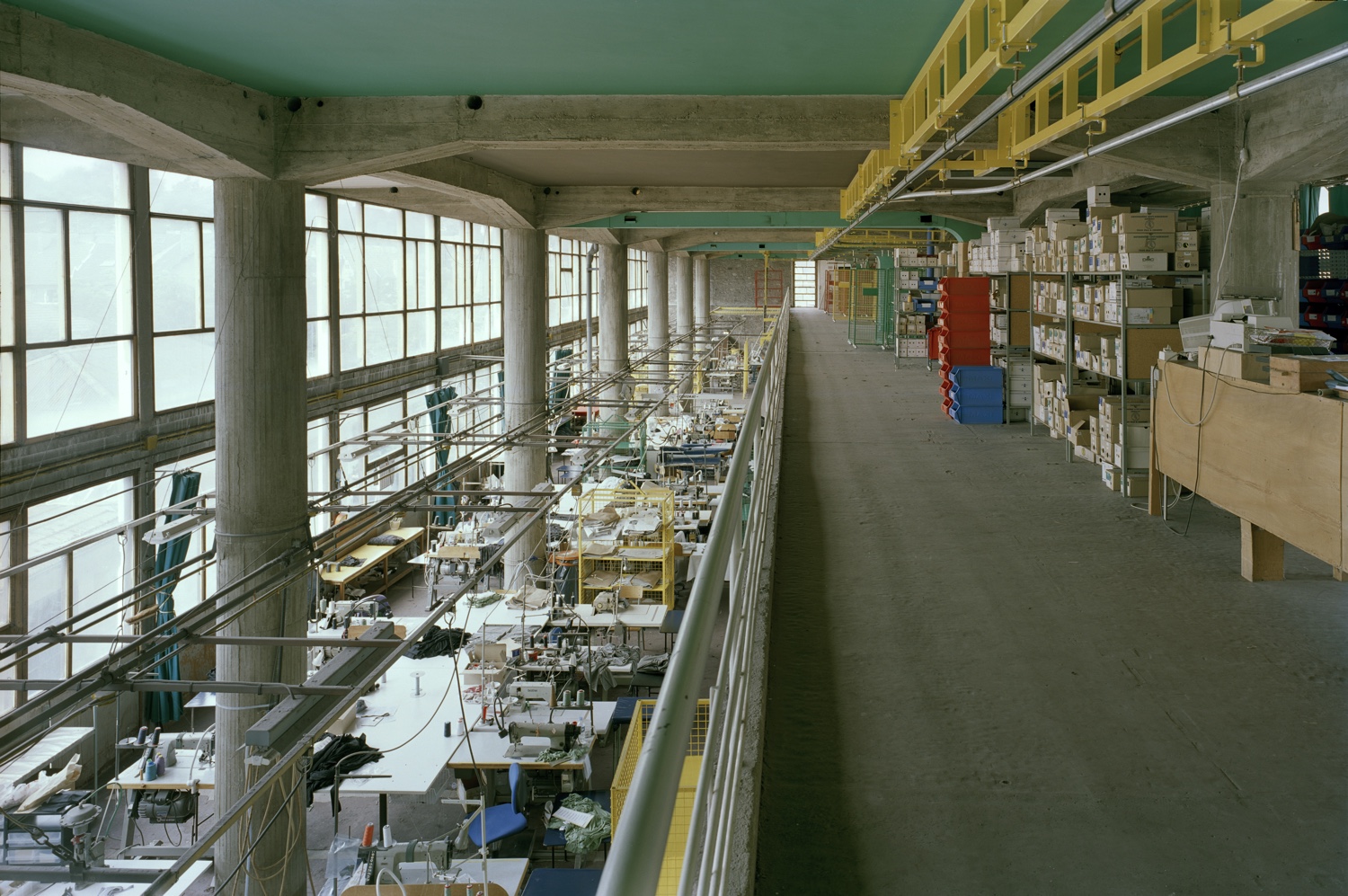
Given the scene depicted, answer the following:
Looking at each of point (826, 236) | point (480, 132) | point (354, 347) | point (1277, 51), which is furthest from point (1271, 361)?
point (826, 236)

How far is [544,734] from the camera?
11688mm

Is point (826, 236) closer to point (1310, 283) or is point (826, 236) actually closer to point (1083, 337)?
point (1310, 283)

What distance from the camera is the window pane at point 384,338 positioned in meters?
20.7

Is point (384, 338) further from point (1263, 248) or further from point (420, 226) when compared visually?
point (1263, 248)

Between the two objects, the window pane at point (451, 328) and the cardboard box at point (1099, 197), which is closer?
the cardboard box at point (1099, 197)

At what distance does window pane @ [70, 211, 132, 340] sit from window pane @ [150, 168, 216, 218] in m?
0.80

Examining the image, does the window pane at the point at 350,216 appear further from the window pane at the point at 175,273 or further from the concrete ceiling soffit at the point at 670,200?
the window pane at the point at 175,273

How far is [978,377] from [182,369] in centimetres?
1074

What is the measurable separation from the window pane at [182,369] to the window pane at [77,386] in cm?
64

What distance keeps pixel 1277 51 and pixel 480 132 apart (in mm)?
6536

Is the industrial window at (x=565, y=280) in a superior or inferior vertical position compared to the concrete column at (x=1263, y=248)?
superior

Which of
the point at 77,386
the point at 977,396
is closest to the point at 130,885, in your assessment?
the point at 77,386

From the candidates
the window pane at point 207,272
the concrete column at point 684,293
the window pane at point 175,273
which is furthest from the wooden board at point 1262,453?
the concrete column at point 684,293

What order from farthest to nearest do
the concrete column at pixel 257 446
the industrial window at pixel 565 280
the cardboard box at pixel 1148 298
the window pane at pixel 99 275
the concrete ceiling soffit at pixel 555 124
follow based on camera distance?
1. the industrial window at pixel 565 280
2. the window pane at pixel 99 275
3. the concrete ceiling soffit at pixel 555 124
4. the concrete column at pixel 257 446
5. the cardboard box at pixel 1148 298
